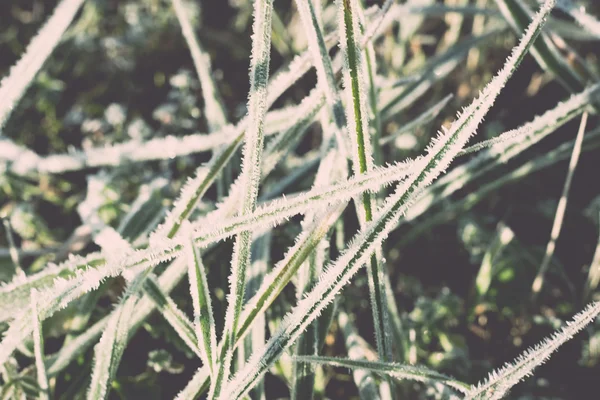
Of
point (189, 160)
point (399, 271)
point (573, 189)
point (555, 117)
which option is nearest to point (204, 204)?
point (189, 160)

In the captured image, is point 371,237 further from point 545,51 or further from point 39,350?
point 545,51

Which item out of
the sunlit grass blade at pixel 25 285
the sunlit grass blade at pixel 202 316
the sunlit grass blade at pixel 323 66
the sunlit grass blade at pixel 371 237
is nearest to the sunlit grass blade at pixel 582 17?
the sunlit grass blade at pixel 371 237

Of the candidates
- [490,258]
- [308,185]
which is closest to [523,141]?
[490,258]

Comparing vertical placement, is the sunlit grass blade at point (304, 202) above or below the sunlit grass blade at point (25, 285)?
above

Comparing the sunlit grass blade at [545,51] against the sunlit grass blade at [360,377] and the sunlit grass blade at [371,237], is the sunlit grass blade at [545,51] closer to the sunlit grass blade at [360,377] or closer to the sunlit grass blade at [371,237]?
the sunlit grass blade at [371,237]

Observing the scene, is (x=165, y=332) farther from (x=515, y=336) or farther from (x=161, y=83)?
(x=161, y=83)

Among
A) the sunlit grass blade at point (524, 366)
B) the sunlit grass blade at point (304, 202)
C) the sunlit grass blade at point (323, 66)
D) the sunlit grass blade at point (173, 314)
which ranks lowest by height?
the sunlit grass blade at point (524, 366)
